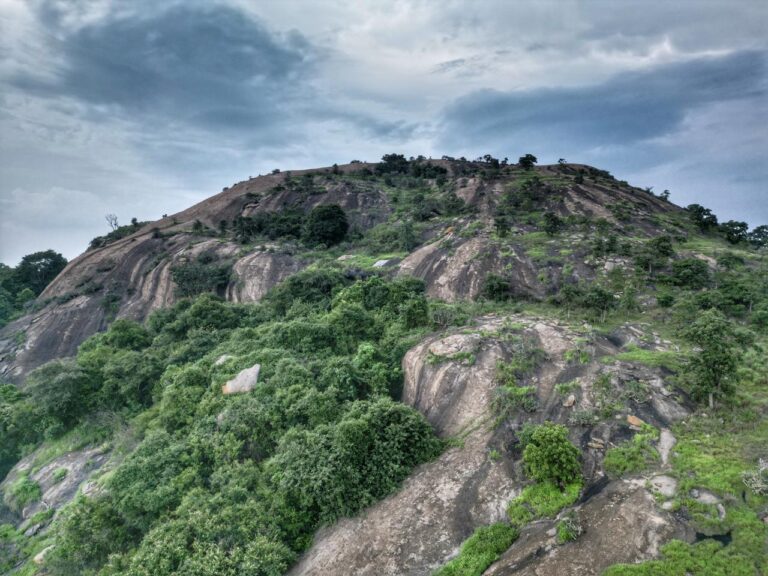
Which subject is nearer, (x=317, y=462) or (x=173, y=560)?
(x=173, y=560)

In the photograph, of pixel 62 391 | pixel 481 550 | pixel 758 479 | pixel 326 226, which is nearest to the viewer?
pixel 758 479

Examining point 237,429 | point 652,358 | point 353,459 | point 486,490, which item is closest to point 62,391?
point 237,429

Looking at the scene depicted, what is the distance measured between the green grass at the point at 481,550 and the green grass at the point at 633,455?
463 cm

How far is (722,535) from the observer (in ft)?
41.9

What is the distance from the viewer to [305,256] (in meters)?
51.9

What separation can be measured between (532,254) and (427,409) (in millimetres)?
21616

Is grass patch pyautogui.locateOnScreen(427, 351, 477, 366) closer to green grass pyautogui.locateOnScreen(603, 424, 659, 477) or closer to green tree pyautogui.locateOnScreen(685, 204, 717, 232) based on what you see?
green grass pyautogui.locateOnScreen(603, 424, 659, 477)

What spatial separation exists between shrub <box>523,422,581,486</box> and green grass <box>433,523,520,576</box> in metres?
2.45

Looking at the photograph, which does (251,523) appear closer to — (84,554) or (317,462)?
(317,462)

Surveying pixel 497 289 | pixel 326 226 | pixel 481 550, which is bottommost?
pixel 481 550

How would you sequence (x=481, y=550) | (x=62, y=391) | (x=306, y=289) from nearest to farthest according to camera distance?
(x=481, y=550) → (x=62, y=391) → (x=306, y=289)

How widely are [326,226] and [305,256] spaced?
24.2 feet

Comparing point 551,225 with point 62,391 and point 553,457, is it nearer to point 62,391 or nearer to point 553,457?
point 553,457

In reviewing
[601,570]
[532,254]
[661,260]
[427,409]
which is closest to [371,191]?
[532,254]
